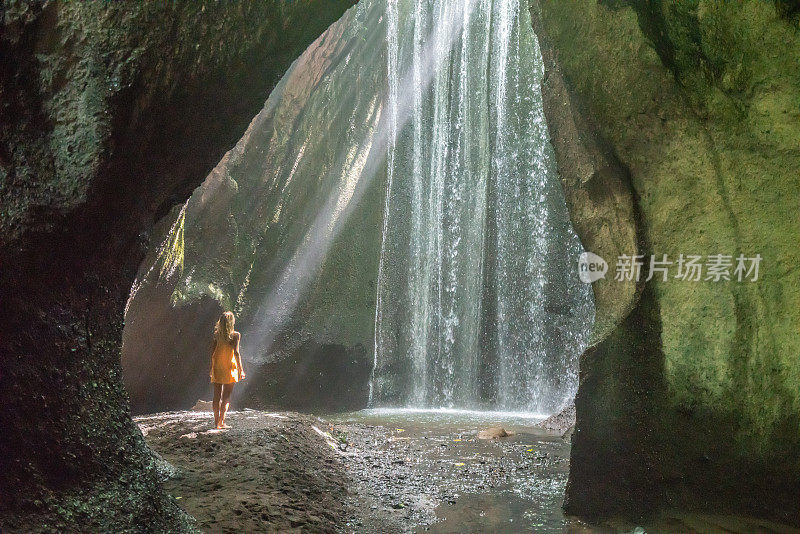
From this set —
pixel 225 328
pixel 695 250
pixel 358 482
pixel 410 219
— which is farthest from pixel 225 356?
pixel 410 219

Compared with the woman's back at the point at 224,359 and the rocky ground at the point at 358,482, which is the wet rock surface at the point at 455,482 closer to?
the rocky ground at the point at 358,482

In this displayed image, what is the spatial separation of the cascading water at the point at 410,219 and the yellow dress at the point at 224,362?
15.7 feet

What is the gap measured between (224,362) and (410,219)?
10467 millimetres

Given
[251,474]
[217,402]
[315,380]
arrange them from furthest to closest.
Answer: [315,380] < [217,402] < [251,474]

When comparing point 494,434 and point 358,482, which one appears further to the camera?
point 494,434

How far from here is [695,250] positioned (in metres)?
4.40

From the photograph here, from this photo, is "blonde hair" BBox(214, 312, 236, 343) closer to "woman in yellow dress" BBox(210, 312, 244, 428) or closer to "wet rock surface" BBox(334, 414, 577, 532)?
"woman in yellow dress" BBox(210, 312, 244, 428)

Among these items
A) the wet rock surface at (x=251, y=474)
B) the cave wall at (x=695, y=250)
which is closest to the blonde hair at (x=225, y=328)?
the wet rock surface at (x=251, y=474)

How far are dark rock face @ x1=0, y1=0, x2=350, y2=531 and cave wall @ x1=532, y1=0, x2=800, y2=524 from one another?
2607 millimetres

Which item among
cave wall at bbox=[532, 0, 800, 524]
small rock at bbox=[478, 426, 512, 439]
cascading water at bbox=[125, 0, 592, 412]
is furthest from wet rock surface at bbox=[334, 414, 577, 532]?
cascading water at bbox=[125, 0, 592, 412]

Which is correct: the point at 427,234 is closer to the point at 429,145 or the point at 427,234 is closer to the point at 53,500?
the point at 429,145

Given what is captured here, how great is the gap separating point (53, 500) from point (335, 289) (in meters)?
11.6

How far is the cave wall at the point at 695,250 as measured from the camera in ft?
13.2

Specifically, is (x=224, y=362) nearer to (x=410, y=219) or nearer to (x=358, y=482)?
(x=358, y=482)
